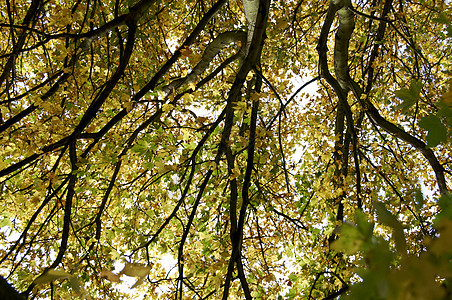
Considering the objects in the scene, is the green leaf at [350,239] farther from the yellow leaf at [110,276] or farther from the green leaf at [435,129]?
the yellow leaf at [110,276]

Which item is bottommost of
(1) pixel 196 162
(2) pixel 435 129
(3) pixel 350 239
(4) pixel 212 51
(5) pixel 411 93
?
(3) pixel 350 239

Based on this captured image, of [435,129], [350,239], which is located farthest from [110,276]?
[435,129]

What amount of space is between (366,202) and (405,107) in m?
3.99

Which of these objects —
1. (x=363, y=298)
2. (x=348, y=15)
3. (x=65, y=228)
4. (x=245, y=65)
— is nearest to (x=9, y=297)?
(x=363, y=298)

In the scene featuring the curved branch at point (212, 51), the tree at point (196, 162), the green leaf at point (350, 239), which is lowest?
the green leaf at point (350, 239)

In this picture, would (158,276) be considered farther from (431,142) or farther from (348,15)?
(431,142)

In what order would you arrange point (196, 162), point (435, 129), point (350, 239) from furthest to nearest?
1. point (196, 162)
2. point (435, 129)
3. point (350, 239)

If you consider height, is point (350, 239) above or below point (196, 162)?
below

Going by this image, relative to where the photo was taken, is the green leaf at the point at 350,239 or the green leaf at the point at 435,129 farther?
the green leaf at the point at 435,129

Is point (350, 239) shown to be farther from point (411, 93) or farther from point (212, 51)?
point (212, 51)

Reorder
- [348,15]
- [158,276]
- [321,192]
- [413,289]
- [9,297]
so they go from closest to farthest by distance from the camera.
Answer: [413,289] → [9,297] → [348,15] → [321,192] → [158,276]

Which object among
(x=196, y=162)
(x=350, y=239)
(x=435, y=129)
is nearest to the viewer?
(x=350, y=239)

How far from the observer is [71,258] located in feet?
12.7

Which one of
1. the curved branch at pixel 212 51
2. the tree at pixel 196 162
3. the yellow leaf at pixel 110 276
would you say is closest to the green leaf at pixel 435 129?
the tree at pixel 196 162
